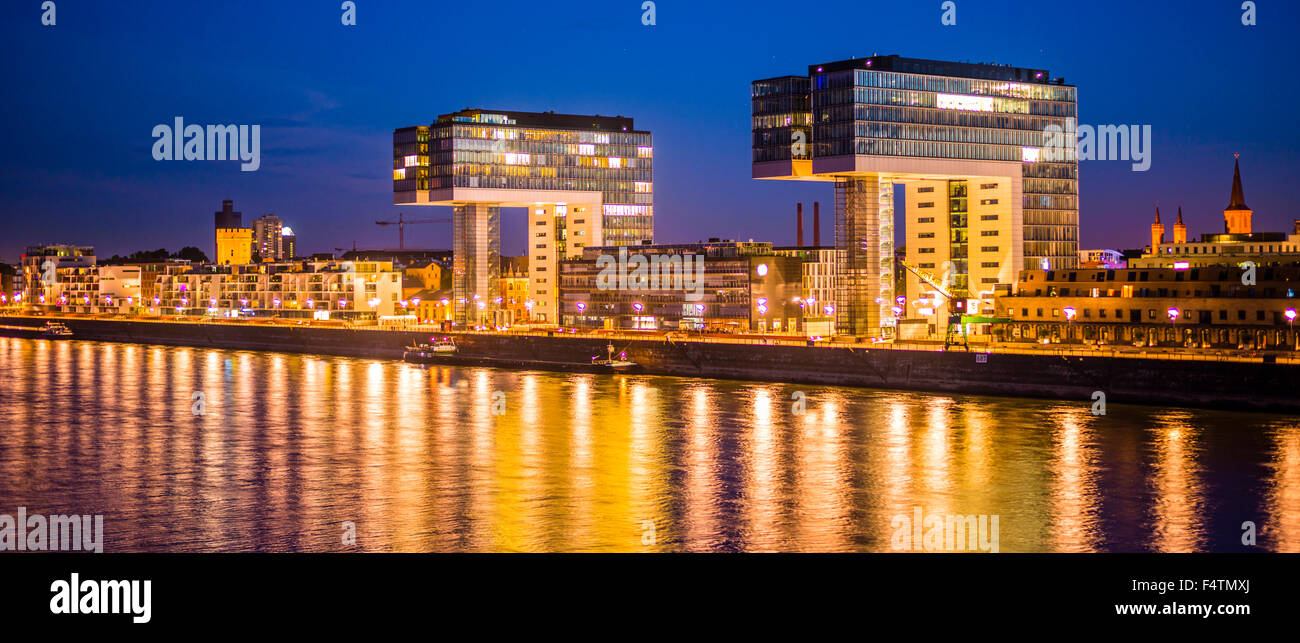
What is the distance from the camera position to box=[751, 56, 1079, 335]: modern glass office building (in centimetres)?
11631

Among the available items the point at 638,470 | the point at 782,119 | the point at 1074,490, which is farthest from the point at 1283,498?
the point at 782,119

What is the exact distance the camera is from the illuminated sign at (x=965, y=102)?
120 metres

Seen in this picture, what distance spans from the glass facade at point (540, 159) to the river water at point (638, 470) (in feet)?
246

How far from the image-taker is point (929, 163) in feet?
389

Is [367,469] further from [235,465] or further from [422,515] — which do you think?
[422,515]

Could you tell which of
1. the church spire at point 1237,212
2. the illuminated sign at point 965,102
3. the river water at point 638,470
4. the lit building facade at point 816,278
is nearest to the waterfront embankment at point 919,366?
the river water at point 638,470

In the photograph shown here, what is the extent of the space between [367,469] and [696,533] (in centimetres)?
1970

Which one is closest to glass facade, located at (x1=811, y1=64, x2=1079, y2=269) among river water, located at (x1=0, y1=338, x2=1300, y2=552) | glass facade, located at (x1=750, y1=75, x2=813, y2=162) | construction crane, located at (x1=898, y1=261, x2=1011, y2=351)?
glass facade, located at (x1=750, y1=75, x2=813, y2=162)

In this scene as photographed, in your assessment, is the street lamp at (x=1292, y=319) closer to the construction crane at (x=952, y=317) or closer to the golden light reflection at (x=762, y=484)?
the construction crane at (x=952, y=317)
